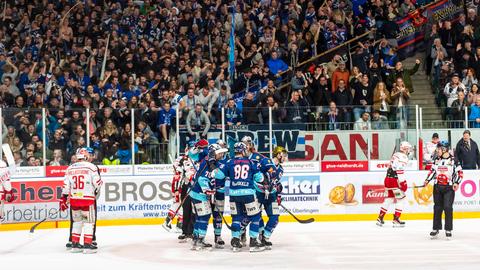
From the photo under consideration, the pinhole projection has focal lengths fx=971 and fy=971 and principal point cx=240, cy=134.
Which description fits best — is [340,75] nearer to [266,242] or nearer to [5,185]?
[266,242]

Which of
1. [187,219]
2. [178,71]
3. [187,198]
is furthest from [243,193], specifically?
[178,71]

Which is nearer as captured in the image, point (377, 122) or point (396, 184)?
point (396, 184)

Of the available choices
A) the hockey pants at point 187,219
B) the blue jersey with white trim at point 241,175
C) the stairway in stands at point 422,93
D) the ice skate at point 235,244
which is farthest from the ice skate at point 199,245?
the stairway in stands at point 422,93

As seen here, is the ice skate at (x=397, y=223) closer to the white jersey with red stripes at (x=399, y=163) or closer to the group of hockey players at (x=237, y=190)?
the white jersey with red stripes at (x=399, y=163)

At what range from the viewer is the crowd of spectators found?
2122 centimetres

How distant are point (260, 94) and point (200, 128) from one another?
2.22 metres

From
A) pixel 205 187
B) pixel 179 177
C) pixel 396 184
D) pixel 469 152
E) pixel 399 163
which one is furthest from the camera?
pixel 469 152

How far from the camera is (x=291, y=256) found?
1518 cm

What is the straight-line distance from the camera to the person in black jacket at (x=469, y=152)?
2162 centimetres

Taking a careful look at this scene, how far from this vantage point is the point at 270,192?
16.0m

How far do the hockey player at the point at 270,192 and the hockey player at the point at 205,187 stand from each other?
2.47ft

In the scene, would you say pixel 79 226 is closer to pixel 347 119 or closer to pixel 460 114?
pixel 347 119

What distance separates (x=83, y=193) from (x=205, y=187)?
1963 millimetres

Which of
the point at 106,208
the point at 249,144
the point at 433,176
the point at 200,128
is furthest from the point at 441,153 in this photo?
the point at 106,208
